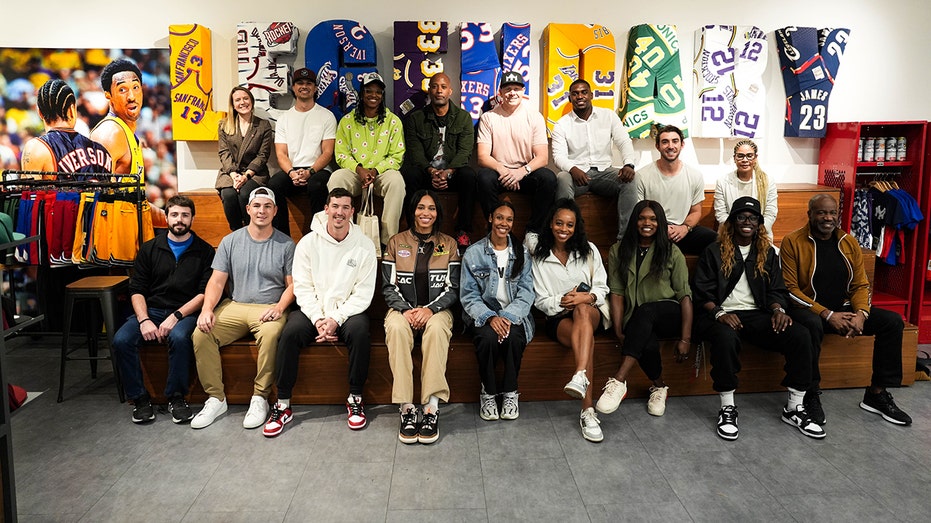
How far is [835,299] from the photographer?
4.06 meters

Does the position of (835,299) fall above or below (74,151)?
below

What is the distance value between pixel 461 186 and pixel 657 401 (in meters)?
1.92

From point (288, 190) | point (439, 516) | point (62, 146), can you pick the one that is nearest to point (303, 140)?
point (288, 190)

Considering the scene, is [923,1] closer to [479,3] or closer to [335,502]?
[479,3]

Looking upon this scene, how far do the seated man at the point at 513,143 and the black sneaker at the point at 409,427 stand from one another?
170 cm

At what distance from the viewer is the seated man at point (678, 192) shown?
15.5 feet

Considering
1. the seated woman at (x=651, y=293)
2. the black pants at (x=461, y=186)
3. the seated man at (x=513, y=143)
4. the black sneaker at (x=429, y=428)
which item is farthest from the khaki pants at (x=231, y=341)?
the seated woman at (x=651, y=293)

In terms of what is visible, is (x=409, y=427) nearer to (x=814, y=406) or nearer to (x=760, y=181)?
(x=814, y=406)

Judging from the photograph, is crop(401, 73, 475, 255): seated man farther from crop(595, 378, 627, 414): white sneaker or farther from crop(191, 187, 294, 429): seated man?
crop(595, 378, 627, 414): white sneaker

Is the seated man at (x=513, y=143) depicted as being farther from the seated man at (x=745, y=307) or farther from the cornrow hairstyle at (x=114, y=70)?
the cornrow hairstyle at (x=114, y=70)

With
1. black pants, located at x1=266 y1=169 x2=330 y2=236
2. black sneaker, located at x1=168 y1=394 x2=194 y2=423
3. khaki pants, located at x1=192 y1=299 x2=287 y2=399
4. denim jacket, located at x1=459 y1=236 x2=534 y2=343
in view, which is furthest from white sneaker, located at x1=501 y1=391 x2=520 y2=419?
black pants, located at x1=266 y1=169 x2=330 y2=236

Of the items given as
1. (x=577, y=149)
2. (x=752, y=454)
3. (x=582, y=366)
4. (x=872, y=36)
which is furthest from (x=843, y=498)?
(x=872, y=36)

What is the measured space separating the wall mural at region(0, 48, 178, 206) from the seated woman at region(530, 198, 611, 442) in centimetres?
313

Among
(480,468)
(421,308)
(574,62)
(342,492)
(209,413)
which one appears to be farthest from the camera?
(574,62)
